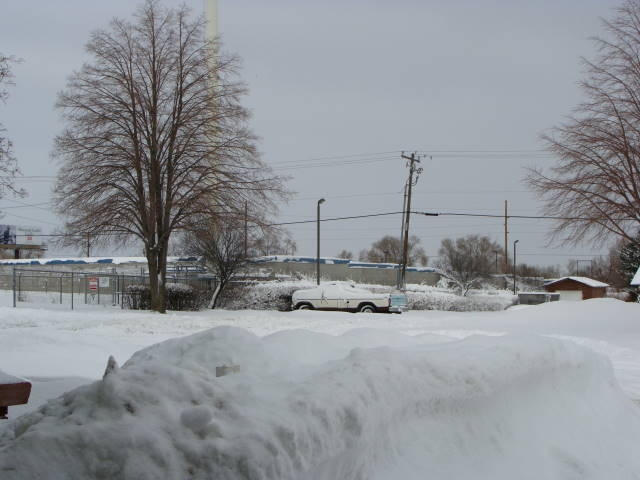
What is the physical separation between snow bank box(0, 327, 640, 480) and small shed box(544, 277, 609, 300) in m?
41.8

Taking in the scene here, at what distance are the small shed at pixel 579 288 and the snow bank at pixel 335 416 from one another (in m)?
41.8

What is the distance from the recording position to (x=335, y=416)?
3660mm

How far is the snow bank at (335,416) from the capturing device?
10.0 feet

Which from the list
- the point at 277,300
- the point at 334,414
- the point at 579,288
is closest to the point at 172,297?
the point at 277,300

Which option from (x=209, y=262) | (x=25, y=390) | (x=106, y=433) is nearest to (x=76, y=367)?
(x=25, y=390)

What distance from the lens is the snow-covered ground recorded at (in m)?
3.05

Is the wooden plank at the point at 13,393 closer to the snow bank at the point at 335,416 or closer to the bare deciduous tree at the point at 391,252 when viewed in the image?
the snow bank at the point at 335,416

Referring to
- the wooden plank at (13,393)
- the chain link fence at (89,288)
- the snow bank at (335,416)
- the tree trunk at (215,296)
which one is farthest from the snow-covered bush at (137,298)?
the wooden plank at (13,393)

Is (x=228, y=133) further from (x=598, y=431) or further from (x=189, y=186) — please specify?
(x=598, y=431)

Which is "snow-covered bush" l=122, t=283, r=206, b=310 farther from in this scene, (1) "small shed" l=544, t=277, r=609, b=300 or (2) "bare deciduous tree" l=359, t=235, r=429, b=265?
(2) "bare deciduous tree" l=359, t=235, r=429, b=265

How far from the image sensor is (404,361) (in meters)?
4.76

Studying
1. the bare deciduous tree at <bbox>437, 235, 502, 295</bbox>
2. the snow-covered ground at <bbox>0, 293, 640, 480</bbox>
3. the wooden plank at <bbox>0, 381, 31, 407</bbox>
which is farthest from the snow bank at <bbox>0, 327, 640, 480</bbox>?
the bare deciduous tree at <bbox>437, 235, 502, 295</bbox>

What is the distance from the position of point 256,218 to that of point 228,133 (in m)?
3.88

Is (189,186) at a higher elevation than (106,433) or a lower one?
higher
